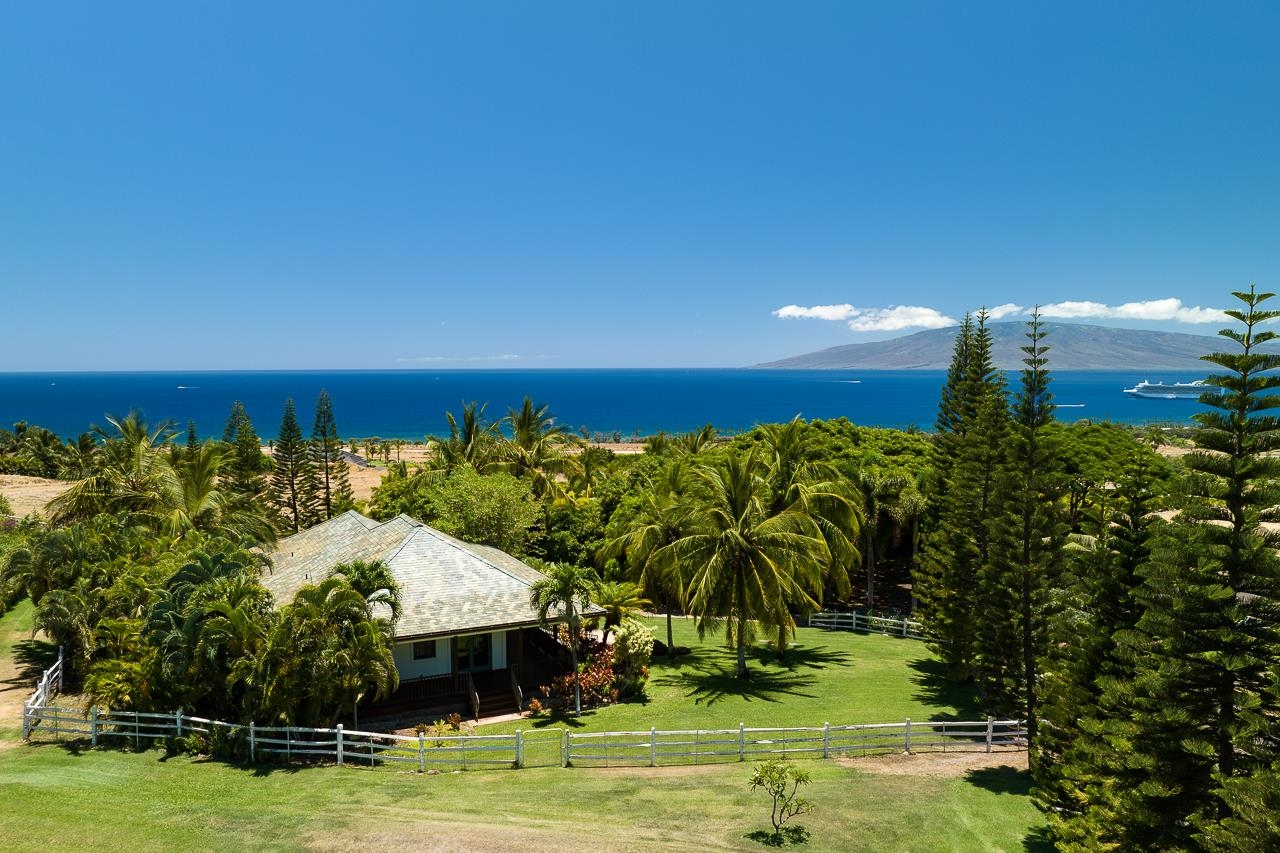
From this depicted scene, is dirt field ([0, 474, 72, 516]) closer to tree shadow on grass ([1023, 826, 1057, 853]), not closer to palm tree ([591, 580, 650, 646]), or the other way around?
palm tree ([591, 580, 650, 646])

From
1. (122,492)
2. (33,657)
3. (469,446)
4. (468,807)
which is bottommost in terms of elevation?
(33,657)

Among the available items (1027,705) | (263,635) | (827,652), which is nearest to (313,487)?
(263,635)

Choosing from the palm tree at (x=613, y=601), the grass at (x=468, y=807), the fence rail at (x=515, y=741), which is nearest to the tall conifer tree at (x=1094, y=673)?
the grass at (x=468, y=807)

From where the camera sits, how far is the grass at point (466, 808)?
9.94m

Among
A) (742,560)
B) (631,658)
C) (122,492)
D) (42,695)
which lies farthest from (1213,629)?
(122,492)

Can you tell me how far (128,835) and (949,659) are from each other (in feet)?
60.9

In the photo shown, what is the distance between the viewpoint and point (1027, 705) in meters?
15.1

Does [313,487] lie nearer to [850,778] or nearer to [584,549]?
[584,549]

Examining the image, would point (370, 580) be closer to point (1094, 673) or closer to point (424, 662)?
point (424, 662)

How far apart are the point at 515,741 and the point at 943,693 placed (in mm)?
11977

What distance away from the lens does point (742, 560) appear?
18.5m

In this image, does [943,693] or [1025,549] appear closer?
[1025,549]

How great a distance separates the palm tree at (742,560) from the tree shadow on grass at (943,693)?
158 inches

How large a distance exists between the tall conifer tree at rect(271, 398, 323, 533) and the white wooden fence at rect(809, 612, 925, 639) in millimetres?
27371
